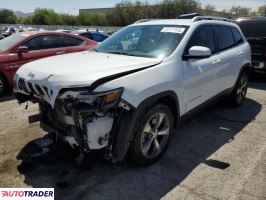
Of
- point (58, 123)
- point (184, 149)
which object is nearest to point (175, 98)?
point (184, 149)

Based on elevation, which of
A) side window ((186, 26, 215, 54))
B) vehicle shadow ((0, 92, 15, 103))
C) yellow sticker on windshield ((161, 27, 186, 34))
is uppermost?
yellow sticker on windshield ((161, 27, 186, 34))

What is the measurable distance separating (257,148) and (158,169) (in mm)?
1590

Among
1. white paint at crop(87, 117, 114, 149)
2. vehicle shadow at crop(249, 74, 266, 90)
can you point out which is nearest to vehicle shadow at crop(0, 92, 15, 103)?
white paint at crop(87, 117, 114, 149)

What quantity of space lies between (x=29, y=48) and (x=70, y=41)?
1226 mm

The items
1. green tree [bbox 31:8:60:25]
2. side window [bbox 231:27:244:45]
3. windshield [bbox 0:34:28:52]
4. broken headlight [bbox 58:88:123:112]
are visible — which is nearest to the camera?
broken headlight [bbox 58:88:123:112]

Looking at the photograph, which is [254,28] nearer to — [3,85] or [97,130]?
[3,85]

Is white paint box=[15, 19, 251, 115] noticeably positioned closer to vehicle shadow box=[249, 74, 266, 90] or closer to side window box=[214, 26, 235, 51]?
side window box=[214, 26, 235, 51]

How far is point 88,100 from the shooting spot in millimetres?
3062

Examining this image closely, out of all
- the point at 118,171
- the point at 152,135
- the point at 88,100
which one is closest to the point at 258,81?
the point at 152,135

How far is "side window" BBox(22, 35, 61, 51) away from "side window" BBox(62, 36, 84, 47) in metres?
0.16

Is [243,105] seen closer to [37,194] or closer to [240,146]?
[240,146]

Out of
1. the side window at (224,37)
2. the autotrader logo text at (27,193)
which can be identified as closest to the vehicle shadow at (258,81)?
the side window at (224,37)

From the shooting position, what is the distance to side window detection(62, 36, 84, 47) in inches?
336

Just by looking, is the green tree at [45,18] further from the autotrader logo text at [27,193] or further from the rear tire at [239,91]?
the autotrader logo text at [27,193]
